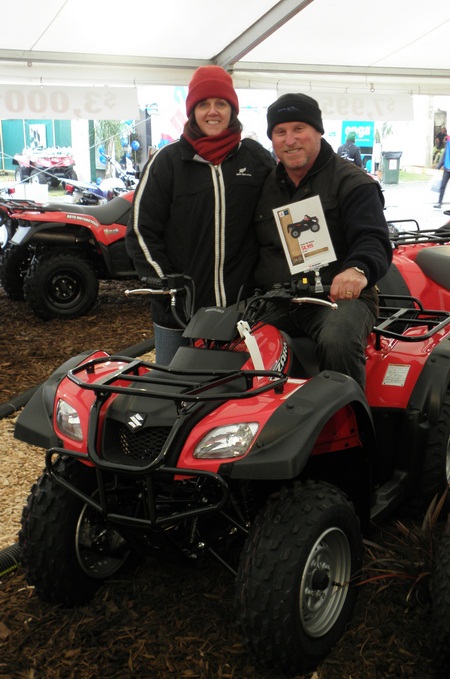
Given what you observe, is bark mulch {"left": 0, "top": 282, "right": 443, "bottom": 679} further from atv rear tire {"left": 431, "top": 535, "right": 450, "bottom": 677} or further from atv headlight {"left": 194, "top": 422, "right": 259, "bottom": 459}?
atv headlight {"left": 194, "top": 422, "right": 259, "bottom": 459}

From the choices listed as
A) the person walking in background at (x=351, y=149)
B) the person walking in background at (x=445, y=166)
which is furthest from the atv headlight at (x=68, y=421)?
the person walking in background at (x=445, y=166)

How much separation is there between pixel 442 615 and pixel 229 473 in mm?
775

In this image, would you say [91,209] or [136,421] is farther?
[91,209]

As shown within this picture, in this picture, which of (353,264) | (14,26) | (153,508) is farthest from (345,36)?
(153,508)

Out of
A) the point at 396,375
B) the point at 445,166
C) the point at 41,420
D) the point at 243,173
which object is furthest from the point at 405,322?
the point at 445,166

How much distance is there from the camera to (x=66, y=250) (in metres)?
7.62

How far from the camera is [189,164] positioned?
3275mm

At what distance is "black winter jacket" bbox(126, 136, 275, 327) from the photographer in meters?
3.22

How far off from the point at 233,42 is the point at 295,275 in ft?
18.4

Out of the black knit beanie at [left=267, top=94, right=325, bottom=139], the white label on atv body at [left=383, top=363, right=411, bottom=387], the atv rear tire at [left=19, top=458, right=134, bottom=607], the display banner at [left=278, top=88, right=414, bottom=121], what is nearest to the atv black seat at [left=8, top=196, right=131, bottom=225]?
the display banner at [left=278, top=88, right=414, bottom=121]

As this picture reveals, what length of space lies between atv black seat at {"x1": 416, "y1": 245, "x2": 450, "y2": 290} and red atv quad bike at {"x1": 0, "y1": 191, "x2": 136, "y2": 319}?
3780mm

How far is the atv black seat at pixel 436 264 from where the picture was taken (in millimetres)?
4516

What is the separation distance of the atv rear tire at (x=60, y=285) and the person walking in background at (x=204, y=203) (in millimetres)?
4249

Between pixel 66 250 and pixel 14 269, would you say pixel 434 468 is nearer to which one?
pixel 66 250
